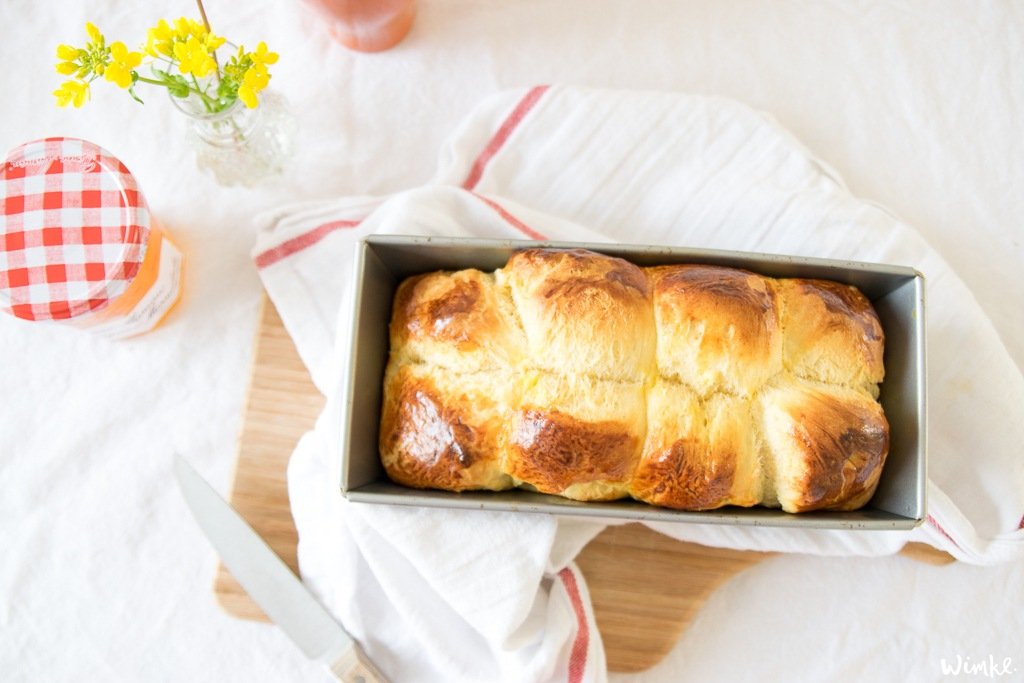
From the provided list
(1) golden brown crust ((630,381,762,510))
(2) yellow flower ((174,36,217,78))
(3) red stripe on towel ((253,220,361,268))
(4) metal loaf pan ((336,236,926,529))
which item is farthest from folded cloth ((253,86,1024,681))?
(2) yellow flower ((174,36,217,78))

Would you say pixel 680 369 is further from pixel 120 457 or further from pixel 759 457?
pixel 120 457

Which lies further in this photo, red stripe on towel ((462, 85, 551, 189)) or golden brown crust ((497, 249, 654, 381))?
red stripe on towel ((462, 85, 551, 189))

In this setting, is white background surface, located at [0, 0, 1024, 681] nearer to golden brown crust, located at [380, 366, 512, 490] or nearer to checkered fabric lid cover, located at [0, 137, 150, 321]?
checkered fabric lid cover, located at [0, 137, 150, 321]

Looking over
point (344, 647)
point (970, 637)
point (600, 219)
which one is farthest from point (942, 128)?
point (344, 647)

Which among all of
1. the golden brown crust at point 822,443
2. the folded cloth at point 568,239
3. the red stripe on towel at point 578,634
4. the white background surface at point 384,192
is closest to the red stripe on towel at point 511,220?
the folded cloth at point 568,239

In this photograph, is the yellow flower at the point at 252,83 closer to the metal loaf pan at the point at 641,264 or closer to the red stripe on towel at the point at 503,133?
the metal loaf pan at the point at 641,264

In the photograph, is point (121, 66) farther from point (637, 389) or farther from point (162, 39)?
point (637, 389)

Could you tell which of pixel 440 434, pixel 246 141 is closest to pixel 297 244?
pixel 246 141
